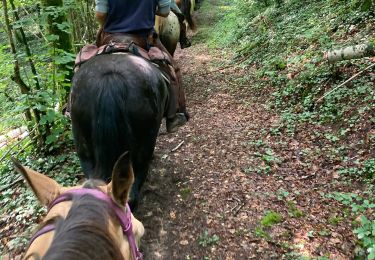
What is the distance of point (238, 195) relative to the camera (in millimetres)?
4453

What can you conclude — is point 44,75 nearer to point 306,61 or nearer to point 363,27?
point 306,61

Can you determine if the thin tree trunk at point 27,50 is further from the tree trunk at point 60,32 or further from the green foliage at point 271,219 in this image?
the green foliage at point 271,219

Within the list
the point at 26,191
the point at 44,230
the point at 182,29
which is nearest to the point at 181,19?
the point at 182,29

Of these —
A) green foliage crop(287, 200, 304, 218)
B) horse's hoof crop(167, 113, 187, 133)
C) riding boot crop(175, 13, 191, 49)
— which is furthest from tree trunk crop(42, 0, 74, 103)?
green foliage crop(287, 200, 304, 218)

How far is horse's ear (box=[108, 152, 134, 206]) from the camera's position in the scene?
1489mm

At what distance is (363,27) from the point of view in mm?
6844

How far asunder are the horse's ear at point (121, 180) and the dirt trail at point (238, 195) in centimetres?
231

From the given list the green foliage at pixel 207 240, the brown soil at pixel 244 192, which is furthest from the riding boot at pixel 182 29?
the green foliage at pixel 207 240

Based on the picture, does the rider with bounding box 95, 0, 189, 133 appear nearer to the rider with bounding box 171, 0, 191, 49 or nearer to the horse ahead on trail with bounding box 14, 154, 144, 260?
the horse ahead on trail with bounding box 14, 154, 144, 260

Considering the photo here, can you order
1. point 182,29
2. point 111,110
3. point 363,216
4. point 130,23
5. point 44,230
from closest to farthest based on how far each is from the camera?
point 44,230 → point 111,110 → point 363,216 → point 130,23 → point 182,29

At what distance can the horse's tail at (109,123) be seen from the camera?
3133 millimetres

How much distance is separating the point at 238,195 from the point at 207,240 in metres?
0.86

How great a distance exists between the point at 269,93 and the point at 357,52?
78.8 inches

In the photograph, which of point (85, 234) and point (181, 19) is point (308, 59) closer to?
point (181, 19)
